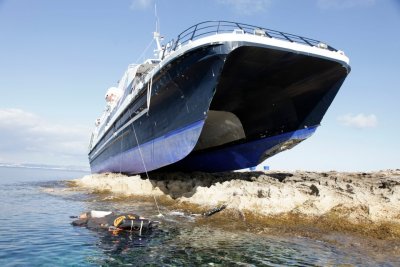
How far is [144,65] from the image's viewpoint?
1652 centimetres

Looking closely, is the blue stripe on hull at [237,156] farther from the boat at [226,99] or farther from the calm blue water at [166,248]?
the calm blue water at [166,248]

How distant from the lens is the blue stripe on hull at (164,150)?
43.0 feet

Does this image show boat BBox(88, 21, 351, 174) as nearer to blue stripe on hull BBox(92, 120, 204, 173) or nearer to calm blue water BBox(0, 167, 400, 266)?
blue stripe on hull BBox(92, 120, 204, 173)

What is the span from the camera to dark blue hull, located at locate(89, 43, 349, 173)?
1224cm

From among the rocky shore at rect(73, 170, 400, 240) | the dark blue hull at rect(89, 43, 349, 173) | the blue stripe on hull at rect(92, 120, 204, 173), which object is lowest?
the rocky shore at rect(73, 170, 400, 240)

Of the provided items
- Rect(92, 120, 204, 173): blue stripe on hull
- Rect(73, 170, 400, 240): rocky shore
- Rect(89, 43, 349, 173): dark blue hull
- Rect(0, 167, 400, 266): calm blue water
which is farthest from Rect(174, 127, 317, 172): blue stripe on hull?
Rect(0, 167, 400, 266): calm blue water

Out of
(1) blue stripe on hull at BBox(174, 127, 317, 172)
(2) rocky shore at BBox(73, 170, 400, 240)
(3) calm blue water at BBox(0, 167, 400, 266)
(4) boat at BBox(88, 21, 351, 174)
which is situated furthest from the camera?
(1) blue stripe on hull at BBox(174, 127, 317, 172)

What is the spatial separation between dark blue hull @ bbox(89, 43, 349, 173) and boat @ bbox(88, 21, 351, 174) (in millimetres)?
36

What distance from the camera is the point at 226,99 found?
604 inches

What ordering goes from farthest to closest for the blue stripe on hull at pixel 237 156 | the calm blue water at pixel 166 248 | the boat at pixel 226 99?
the blue stripe on hull at pixel 237 156 < the boat at pixel 226 99 < the calm blue water at pixel 166 248

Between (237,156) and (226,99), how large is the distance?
3.09m

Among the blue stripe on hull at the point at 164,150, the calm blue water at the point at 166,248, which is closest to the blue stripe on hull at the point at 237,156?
the blue stripe on hull at the point at 164,150

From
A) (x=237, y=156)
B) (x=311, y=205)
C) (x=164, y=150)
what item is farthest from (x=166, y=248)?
(x=237, y=156)

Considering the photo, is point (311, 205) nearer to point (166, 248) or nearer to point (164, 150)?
point (166, 248)
